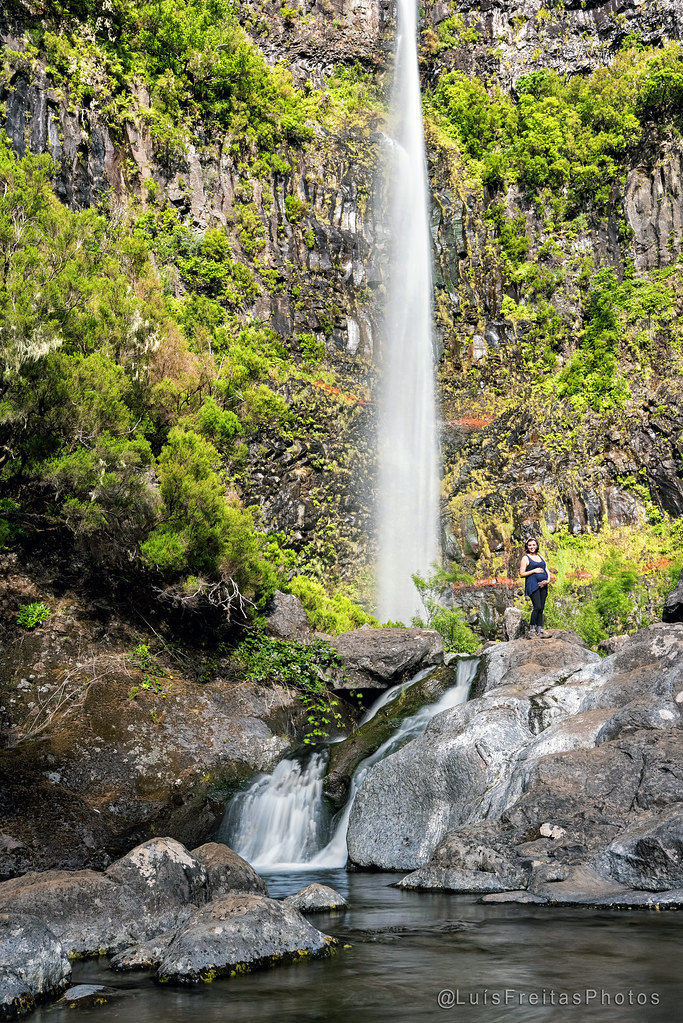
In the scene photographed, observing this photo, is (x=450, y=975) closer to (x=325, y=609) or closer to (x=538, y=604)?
(x=538, y=604)

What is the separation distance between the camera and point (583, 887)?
23.5ft

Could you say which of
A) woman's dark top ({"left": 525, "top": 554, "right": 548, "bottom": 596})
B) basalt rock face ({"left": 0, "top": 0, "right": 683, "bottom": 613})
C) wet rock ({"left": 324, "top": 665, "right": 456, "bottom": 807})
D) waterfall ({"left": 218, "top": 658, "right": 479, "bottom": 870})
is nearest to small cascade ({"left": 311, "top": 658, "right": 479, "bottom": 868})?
waterfall ({"left": 218, "top": 658, "right": 479, "bottom": 870})

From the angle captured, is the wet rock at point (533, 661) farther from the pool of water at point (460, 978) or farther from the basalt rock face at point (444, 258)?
the basalt rock face at point (444, 258)

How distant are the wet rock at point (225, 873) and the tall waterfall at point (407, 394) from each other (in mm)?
16794

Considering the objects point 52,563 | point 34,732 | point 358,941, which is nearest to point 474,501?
point 52,563

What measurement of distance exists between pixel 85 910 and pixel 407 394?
23771mm

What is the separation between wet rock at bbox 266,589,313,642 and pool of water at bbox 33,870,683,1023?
31.1ft

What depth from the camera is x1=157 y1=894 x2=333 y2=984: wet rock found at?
212 inches

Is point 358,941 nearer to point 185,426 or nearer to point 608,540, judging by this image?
point 185,426

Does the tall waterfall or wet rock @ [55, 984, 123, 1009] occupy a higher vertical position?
the tall waterfall

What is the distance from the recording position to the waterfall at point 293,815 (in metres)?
11.4

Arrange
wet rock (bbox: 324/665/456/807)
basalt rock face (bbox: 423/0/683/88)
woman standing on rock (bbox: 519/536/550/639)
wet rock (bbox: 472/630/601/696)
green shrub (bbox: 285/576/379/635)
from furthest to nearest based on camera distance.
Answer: basalt rock face (bbox: 423/0/683/88), green shrub (bbox: 285/576/379/635), woman standing on rock (bbox: 519/536/550/639), wet rock (bbox: 324/665/456/807), wet rock (bbox: 472/630/601/696)

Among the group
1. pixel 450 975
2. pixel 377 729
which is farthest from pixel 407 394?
pixel 450 975

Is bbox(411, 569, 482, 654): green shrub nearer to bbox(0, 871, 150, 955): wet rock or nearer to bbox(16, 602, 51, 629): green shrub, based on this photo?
bbox(16, 602, 51, 629): green shrub
